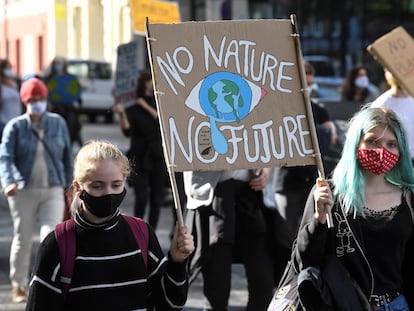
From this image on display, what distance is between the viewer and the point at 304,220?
420 centimetres

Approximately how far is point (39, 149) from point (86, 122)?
77.4 ft

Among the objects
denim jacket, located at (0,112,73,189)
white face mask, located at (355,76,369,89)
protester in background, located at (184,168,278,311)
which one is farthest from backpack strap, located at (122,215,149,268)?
white face mask, located at (355,76,369,89)

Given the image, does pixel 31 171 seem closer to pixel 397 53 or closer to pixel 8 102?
pixel 397 53

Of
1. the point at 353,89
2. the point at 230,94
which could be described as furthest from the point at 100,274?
the point at 353,89

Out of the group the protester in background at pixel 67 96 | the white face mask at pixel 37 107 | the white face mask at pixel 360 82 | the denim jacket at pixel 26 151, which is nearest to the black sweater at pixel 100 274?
the denim jacket at pixel 26 151

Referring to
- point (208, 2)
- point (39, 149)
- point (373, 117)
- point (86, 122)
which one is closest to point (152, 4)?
point (39, 149)

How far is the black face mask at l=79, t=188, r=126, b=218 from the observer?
3.58 metres

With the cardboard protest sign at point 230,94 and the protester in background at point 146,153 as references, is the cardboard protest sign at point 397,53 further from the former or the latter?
the protester in background at point 146,153

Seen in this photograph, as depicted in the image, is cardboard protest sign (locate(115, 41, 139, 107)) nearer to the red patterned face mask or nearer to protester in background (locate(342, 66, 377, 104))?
protester in background (locate(342, 66, 377, 104))

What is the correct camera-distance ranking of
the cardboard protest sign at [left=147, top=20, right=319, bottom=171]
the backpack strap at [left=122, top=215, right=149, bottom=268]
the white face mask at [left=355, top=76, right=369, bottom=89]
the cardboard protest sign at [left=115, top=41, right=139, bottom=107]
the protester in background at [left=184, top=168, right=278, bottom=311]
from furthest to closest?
the white face mask at [left=355, top=76, right=369, bottom=89] < the cardboard protest sign at [left=115, top=41, right=139, bottom=107] < the protester in background at [left=184, top=168, right=278, bottom=311] < the cardboard protest sign at [left=147, top=20, right=319, bottom=171] < the backpack strap at [left=122, top=215, right=149, bottom=268]

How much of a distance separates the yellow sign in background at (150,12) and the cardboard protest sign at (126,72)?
39 centimetres

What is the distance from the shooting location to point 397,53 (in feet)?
23.0

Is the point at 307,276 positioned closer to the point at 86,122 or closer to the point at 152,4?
the point at 152,4

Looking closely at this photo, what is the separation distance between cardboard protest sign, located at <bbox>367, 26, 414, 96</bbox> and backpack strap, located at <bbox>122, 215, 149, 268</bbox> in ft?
11.4
